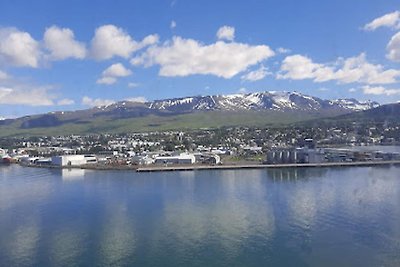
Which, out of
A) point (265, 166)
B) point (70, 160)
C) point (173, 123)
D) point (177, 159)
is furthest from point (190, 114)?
point (265, 166)

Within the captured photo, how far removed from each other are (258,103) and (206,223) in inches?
2045

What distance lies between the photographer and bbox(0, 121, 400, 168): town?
15602mm

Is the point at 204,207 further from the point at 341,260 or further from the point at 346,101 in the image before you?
the point at 346,101

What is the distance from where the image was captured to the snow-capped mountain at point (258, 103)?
182ft

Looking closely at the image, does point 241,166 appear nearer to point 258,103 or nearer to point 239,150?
point 239,150

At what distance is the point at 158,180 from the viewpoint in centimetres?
1226

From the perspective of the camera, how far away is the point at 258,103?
190ft

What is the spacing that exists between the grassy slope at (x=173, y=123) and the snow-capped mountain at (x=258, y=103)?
400 inches

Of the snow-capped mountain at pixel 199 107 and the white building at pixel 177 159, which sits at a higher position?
the snow-capped mountain at pixel 199 107

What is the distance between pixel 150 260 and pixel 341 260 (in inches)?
79.9

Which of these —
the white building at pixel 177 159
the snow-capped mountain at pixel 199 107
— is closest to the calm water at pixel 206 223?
the white building at pixel 177 159

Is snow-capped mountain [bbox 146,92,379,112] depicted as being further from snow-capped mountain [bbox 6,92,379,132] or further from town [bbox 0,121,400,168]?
town [bbox 0,121,400,168]

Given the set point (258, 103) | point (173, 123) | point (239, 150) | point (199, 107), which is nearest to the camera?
point (239, 150)

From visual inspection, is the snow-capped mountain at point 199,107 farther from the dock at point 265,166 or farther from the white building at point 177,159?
the dock at point 265,166
